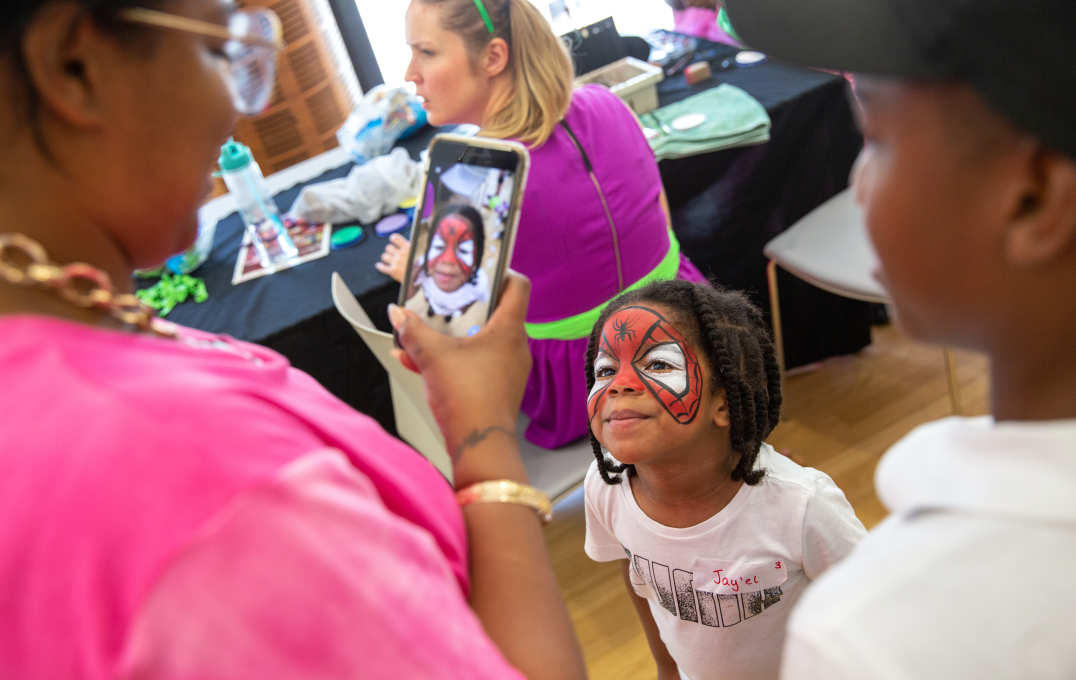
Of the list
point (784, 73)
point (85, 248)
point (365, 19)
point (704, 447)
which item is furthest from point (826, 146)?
point (85, 248)

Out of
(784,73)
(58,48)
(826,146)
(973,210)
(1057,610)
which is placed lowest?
(826,146)

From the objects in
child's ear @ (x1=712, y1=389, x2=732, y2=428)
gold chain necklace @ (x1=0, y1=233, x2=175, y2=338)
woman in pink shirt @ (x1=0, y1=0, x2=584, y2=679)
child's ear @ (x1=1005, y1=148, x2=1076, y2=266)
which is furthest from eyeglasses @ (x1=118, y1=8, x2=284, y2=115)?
child's ear @ (x1=712, y1=389, x2=732, y2=428)

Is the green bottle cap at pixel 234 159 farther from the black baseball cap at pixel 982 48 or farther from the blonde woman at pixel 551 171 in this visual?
the black baseball cap at pixel 982 48

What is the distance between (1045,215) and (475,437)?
0.46 m

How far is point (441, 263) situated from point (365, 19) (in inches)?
104

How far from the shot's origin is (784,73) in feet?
7.64

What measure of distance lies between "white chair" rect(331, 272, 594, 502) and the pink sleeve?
999mm

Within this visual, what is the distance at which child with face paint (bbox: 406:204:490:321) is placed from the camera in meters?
0.91

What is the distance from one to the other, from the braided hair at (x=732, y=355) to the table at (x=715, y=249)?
0.75 m

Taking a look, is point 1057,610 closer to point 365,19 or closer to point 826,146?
point 826,146

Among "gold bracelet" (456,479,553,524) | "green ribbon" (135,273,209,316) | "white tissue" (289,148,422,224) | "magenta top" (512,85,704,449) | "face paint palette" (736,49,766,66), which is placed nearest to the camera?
"gold bracelet" (456,479,553,524)

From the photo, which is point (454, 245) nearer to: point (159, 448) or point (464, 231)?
point (464, 231)

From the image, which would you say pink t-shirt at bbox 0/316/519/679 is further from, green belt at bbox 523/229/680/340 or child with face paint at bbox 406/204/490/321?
green belt at bbox 523/229/680/340

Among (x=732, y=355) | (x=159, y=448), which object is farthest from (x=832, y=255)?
(x=159, y=448)
